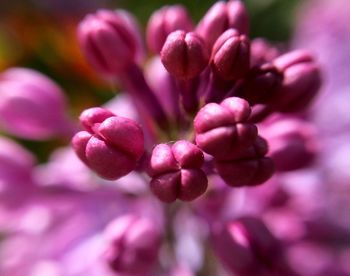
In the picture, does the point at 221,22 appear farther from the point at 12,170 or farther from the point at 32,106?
the point at 12,170

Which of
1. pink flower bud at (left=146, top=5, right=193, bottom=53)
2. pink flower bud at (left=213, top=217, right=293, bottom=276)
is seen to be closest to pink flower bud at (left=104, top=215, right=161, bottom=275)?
pink flower bud at (left=213, top=217, right=293, bottom=276)

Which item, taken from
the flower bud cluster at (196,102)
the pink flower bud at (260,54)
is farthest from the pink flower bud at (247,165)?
the pink flower bud at (260,54)

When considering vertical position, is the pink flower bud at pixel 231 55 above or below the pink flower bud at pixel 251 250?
above

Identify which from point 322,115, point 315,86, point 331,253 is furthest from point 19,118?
point 322,115

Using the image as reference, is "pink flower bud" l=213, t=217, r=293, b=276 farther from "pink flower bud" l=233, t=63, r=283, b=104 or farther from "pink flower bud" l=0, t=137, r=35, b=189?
"pink flower bud" l=0, t=137, r=35, b=189

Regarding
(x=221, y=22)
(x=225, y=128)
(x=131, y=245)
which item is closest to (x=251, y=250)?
(x=131, y=245)

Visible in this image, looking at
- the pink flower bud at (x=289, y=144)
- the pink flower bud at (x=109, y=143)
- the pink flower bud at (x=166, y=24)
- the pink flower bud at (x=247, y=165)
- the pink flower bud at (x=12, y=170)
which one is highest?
the pink flower bud at (x=166, y=24)

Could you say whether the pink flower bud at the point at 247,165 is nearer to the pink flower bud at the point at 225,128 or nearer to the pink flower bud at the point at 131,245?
the pink flower bud at the point at 225,128

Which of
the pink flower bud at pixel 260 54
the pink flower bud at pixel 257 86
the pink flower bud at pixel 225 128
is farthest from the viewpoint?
the pink flower bud at pixel 260 54
